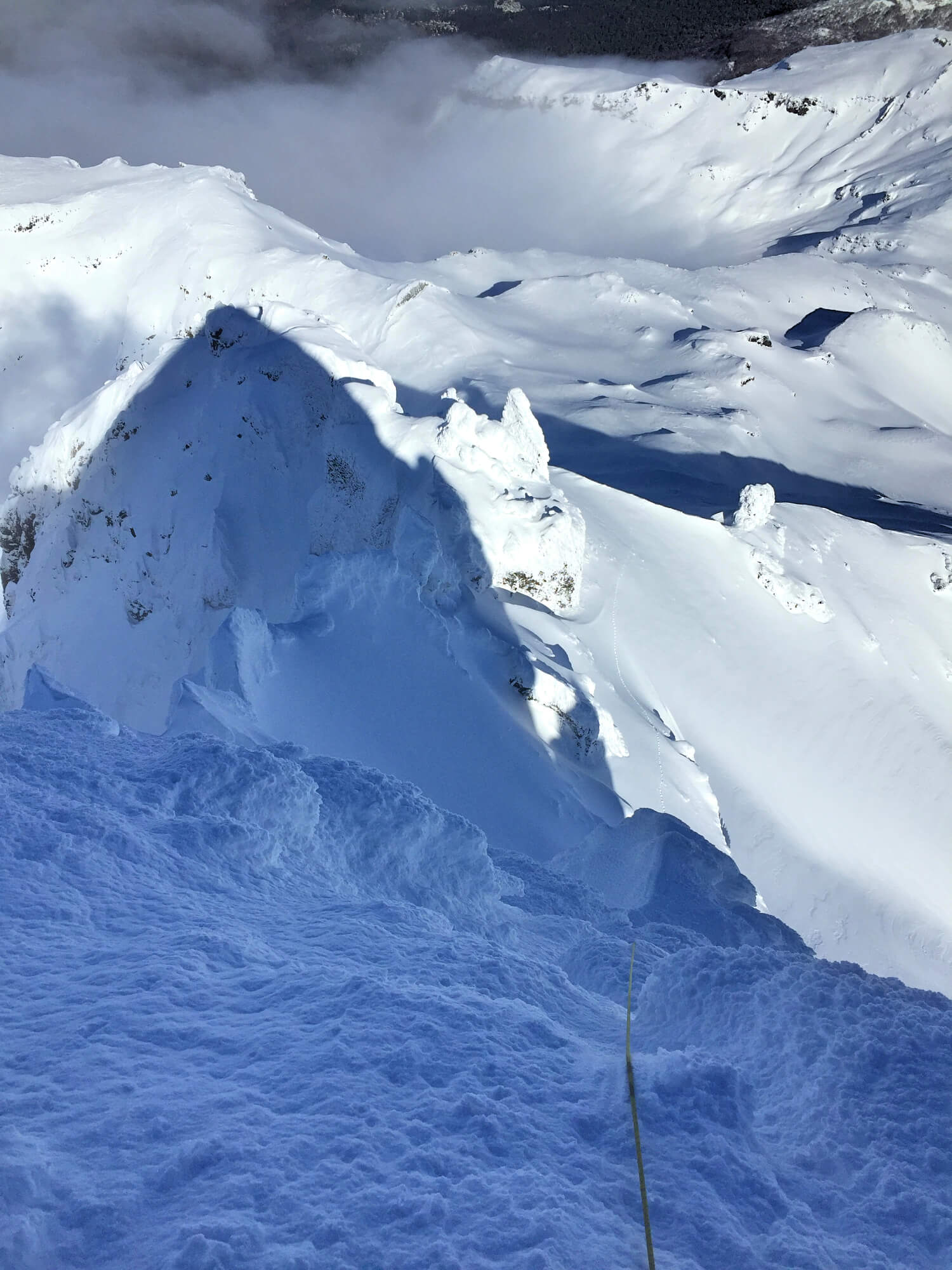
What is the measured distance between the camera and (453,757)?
24.5 feet

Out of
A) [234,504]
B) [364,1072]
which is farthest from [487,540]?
[364,1072]

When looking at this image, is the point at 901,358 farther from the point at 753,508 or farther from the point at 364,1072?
the point at 364,1072

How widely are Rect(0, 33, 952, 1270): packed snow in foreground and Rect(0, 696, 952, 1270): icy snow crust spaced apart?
0.04ft

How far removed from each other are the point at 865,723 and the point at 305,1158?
34.5 ft

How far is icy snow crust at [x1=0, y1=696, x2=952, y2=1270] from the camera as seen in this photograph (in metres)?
2.25

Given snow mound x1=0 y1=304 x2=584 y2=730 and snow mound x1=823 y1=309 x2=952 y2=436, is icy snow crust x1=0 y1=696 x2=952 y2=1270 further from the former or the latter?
snow mound x1=823 y1=309 x2=952 y2=436

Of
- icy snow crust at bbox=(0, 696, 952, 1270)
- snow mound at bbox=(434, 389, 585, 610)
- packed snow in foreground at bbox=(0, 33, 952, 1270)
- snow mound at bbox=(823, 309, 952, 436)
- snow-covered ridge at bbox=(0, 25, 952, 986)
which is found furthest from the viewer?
snow mound at bbox=(823, 309, 952, 436)

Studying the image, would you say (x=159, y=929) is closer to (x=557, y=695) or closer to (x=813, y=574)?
(x=557, y=695)

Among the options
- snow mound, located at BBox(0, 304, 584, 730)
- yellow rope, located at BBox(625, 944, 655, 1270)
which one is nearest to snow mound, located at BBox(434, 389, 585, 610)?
snow mound, located at BBox(0, 304, 584, 730)

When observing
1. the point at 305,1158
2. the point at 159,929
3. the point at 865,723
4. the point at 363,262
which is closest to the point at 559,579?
the point at 865,723

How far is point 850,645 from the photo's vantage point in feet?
40.0

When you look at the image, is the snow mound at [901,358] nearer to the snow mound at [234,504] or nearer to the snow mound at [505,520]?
the snow mound at [234,504]

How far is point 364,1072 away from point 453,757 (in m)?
4.74

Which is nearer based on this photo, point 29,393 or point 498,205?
point 29,393
